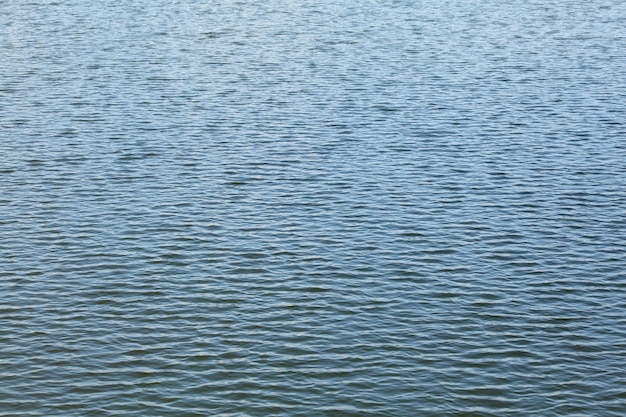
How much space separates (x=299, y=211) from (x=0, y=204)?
14447mm

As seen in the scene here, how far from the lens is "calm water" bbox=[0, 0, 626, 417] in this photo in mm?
34094

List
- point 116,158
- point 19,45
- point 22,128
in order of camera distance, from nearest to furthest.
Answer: point 116,158 < point 22,128 < point 19,45

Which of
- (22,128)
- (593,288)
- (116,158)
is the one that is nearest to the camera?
(593,288)

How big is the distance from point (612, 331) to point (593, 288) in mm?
3712

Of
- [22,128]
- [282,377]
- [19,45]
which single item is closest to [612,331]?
[282,377]

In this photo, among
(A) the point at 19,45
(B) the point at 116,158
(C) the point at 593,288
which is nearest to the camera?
(C) the point at 593,288

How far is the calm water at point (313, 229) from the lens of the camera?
34.1 m

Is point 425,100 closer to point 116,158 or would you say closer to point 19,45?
point 116,158

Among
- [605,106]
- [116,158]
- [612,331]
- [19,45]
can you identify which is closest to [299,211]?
[116,158]

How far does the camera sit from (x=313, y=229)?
46.8 meters

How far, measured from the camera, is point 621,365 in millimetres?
35156

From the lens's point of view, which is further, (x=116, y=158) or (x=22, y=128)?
(x=22, y=128)

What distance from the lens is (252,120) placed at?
63719 mm

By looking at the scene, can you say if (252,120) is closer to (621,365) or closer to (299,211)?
(299,211)
